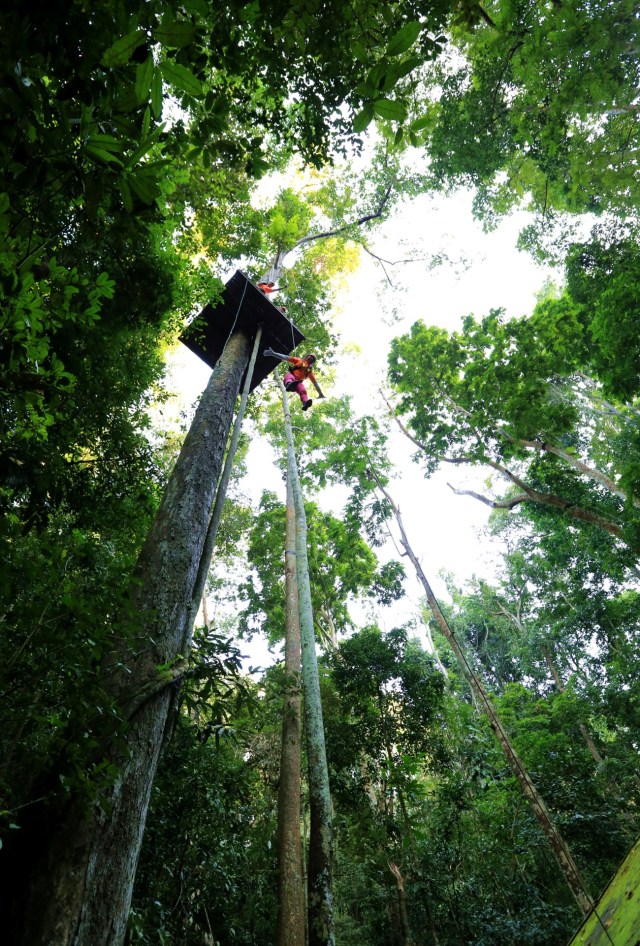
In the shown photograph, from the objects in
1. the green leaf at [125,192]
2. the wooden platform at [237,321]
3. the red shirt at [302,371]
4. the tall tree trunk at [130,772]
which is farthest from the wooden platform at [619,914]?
the red shirt at [302,371]

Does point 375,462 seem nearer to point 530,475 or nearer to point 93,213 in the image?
point 530,475

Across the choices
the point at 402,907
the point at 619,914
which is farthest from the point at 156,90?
the point at 402,907

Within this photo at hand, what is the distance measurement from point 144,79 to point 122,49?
84mm

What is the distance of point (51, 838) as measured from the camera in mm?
1357

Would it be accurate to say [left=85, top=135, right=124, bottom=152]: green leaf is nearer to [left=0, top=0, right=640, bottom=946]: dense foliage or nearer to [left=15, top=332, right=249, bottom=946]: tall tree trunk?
[left=0, top=0, right=640, bottom=946]: dense foliage

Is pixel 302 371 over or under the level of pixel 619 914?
over

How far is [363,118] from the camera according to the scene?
37.6 inches

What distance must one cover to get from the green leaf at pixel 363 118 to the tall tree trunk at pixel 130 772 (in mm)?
1593

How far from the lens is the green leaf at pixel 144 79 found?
2.36ft

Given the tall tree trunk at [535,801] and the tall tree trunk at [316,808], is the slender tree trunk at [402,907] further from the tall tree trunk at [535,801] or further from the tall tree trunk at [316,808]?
the tall tree trunk at [316,808]

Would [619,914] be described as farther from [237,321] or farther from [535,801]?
[535,801]

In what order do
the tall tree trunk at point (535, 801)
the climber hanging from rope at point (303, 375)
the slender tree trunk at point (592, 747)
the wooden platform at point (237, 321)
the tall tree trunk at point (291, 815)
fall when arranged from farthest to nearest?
1. the slender tree trunk at point (592, 747)
2. the climber hanging from rope at point (303, 375)
3. the tall tree trunk at point (535, 801)
4. the wooden platform at point (237, 321)
5. the tall tree trunk at point (291, 815)

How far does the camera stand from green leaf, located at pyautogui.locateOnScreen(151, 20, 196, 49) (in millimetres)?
750

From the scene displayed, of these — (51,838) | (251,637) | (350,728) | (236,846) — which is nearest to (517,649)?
(251,637)
